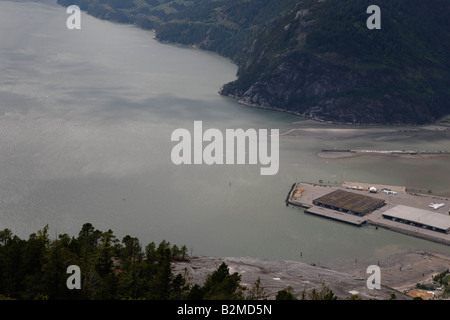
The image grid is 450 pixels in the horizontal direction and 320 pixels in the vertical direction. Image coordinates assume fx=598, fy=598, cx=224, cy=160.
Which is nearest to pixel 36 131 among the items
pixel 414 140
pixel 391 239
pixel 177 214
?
pixel 177 214

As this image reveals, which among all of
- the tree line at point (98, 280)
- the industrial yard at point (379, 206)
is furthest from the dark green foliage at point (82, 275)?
the industrial yard at point (379, 206)

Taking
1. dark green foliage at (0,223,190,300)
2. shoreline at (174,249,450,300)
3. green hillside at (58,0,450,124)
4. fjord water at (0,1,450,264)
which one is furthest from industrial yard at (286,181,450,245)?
green hillside at (58,0,450,124)

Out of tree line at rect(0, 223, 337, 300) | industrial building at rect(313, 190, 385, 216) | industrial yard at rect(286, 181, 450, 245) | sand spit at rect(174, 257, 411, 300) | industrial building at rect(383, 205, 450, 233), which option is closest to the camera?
tree line at rect(0, 223, 337, 300)

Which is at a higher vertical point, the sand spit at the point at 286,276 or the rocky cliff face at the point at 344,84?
the rocky cliff face at the point at 344,84

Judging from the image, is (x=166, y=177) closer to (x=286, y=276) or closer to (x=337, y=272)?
(x=337, y=272)

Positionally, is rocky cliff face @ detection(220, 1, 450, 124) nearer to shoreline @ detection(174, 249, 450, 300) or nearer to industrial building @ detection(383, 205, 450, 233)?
industrial building @ detection(383, 205, 450, 233)

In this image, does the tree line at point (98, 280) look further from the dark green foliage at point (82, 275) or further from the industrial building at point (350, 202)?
the industrial building at point (350, 202)

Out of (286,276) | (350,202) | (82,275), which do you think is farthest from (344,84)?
(82,275)
